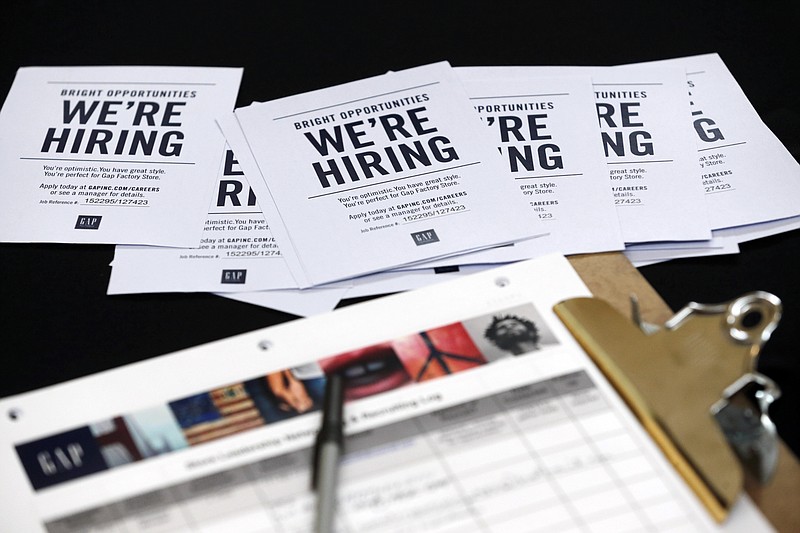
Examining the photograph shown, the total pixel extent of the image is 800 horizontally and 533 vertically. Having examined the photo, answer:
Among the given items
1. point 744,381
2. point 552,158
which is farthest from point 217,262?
point 744,381

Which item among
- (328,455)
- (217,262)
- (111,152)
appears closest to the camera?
(328,455)

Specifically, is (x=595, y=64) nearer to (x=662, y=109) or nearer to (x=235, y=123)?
(x=662, y=109)

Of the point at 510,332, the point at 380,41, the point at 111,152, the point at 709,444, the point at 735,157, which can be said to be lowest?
the point at 709,444

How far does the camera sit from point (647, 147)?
0.86 meters

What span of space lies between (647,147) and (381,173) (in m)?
0.25

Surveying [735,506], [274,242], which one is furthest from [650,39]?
[735,506]

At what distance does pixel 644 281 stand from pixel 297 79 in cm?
44

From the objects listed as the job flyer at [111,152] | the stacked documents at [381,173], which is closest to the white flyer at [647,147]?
the stacked documents at [381,173]

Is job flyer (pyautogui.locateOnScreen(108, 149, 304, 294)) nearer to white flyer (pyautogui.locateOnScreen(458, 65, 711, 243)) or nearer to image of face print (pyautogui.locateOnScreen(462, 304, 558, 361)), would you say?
image of face print (pyautogui.locateOnScreen(462, 304, 558, 361))

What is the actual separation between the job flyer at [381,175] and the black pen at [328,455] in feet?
0.59

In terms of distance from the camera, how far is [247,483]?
54 cm

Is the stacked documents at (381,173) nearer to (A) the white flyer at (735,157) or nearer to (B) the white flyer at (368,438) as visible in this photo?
(A) the white flyer at (735,157)

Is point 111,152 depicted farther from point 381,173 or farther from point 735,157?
point 735,157

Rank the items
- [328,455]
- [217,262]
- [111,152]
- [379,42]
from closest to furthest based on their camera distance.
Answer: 1. [328,455]
2. [217,262]
3. [111,152]
4. [379,42]
